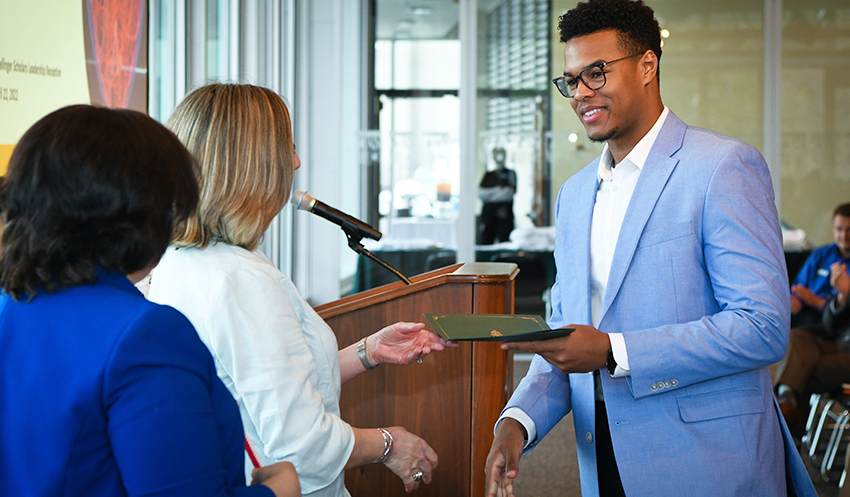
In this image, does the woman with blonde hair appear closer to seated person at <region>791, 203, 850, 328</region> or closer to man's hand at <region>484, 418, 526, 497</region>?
man's hand at <region>484, 418, 526, 497</region>

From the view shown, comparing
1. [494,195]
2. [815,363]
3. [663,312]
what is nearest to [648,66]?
[663,312]

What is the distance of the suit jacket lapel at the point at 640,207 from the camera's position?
1.48m

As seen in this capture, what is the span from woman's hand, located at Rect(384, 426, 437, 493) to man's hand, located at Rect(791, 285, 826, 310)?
387 cm

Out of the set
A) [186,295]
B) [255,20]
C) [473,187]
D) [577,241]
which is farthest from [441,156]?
Answer: [186,295]

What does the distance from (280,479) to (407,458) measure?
0.58 meters

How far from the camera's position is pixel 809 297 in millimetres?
4504

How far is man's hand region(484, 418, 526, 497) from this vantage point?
1.51m

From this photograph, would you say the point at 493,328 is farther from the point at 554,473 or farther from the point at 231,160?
the point at 554,473

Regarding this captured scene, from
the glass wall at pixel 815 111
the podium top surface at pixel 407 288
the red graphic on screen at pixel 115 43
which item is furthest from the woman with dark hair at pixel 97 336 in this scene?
the glass wall at pixel 815 111

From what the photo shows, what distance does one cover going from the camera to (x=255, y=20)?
4.58m

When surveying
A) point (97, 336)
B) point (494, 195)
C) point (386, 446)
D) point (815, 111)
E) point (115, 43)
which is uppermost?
point (815, 111)

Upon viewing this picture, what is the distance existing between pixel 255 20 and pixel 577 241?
362 centimetres

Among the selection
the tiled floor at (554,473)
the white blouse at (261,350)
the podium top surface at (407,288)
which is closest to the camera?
the white blouse at (261,350)

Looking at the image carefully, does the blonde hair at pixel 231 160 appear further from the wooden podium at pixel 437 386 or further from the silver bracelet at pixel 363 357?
the wooden podium at pixel 437 386
